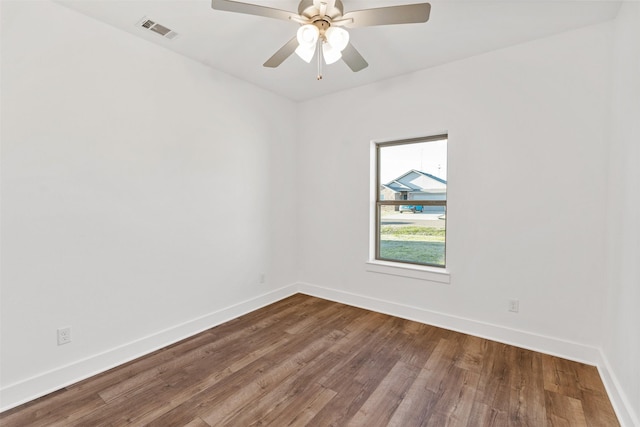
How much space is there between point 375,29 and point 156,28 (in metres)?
1.77

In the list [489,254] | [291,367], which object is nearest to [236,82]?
[291,367]

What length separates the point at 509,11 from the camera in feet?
6.88

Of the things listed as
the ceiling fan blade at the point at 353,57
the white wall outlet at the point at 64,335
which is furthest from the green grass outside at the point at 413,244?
the white wall outlet at the point at 64,335

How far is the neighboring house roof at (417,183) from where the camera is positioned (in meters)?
3.19

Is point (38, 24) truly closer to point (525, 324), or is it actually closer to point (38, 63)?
point (38, 63)

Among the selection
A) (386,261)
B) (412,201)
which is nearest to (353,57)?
(412,201)

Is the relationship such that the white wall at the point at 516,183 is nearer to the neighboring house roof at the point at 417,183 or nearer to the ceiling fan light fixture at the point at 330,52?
the neighboring house roof at the point at 417,183

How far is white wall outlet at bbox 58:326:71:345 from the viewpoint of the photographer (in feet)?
6.70

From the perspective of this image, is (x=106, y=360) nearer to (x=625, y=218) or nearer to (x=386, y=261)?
(x=386, y=261)

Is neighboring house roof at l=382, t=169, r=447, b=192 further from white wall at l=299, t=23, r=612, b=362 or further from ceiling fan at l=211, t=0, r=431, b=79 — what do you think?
ceiling fan at l=211, t=0, r=431, b=79

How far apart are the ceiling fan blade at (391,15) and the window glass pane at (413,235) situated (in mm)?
1994

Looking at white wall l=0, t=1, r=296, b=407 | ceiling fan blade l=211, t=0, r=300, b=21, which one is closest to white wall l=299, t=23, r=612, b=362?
white wall l=0, t=1, r=296, b=407

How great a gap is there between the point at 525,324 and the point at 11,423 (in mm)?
3813

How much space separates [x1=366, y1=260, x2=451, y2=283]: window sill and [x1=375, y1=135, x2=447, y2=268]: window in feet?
0.39
